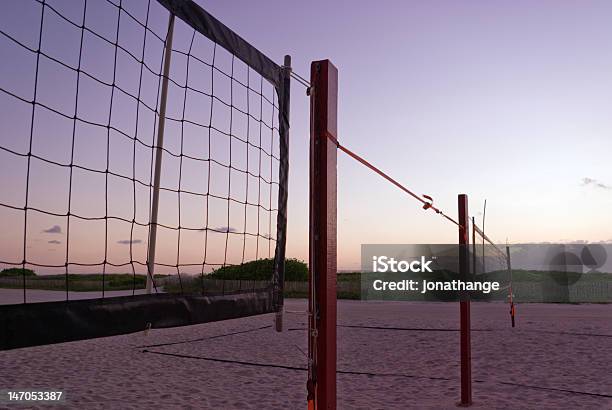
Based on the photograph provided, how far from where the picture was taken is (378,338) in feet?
34.1

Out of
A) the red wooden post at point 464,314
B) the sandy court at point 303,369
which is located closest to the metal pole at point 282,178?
the sandy court at point 303,369

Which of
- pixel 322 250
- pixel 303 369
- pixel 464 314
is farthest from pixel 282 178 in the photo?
pixel 303 369

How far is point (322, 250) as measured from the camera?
104 inches

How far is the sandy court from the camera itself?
5.54m

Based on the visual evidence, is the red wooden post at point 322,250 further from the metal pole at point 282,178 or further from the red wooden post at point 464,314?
the red wooden post at point 464,314

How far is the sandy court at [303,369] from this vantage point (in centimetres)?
554

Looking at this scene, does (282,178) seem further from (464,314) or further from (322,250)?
(322,250)

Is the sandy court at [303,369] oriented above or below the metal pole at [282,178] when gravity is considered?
below

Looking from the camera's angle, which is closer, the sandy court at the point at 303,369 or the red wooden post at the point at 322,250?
the red wooden post at the point at 322,250

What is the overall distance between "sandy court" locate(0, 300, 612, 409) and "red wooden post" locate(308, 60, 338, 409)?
280 centimetres

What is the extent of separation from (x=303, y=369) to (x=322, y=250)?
4720 millimetres

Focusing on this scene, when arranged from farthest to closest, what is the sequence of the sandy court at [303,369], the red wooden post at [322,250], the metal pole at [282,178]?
1. the sandy court at [303,369]
2. the metal pole at [282,178]
3. the red wooden post at [322,250]

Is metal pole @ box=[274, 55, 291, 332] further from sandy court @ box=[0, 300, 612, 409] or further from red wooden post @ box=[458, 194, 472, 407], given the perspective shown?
red wooden post @ box=[458, 194, 472, 407]

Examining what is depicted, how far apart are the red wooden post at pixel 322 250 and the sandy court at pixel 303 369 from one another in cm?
280
